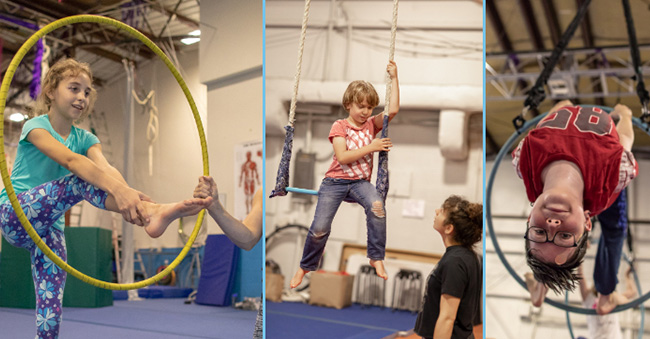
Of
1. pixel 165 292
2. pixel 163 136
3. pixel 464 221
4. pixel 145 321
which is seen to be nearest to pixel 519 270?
pixel 165 292

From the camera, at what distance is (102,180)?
2537 millimetres

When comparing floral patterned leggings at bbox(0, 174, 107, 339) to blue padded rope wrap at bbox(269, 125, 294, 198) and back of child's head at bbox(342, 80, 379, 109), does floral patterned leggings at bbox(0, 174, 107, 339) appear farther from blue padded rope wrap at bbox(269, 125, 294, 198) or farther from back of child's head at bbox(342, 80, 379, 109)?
back of child's head at bbox(342, 80, 379, 109)

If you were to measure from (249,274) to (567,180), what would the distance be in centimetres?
419

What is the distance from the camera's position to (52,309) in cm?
272

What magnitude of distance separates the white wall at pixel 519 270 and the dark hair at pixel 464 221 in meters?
5.94

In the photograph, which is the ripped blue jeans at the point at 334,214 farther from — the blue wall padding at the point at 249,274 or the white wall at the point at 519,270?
the white wall at the point at 519,270

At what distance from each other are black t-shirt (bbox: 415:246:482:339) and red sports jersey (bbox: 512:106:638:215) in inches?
26.3

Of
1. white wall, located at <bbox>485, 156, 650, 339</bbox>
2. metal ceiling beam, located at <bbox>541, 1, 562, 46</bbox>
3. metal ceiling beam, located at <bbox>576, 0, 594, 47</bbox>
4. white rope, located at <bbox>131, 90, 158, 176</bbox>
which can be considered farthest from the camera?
white wall, located at <bbox>485, 156, 650, 339</bbox>

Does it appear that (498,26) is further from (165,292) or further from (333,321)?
(165,292)

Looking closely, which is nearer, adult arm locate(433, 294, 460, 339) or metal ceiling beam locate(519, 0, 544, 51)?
adult arm locate(433, 294, 460, 339)

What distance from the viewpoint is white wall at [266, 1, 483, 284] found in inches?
271

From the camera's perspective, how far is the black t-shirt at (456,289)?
299cm

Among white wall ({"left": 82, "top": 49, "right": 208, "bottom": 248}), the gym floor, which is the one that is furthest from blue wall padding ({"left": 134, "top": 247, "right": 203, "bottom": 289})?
the gym floor

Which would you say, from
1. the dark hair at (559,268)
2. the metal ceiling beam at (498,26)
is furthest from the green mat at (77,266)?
the metal ceiling beam at (498,26)
